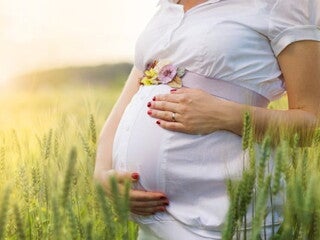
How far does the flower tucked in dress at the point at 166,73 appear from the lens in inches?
82.4

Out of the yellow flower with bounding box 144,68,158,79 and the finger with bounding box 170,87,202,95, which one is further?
the yellow flower with bounding box 144,68,158,79

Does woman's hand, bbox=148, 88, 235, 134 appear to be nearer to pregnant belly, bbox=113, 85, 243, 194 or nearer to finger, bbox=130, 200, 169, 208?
pregnant belly, bbox=113, 85, 243, 194

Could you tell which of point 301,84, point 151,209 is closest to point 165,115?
point 151,209

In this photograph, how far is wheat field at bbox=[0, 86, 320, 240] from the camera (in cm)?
129

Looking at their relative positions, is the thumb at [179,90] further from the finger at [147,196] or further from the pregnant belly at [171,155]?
the finger at [147,196]

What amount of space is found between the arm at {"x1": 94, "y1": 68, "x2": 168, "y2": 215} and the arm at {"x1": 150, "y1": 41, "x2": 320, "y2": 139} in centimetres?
18

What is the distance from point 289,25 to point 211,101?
27 cm

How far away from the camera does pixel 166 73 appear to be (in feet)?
6.88

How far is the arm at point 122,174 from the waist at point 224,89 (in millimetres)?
281

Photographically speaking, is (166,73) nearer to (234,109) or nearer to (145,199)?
(234,109)

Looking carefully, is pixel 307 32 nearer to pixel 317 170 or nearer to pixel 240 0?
pixel 240 0

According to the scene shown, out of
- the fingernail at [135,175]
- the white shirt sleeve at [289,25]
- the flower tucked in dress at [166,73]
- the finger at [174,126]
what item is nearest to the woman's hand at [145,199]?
the fingernail at [135,175]

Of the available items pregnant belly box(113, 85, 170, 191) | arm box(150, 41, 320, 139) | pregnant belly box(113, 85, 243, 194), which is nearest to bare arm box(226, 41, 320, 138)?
arm box(150, 41, 320, 139)

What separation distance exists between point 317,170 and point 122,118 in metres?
0.64
